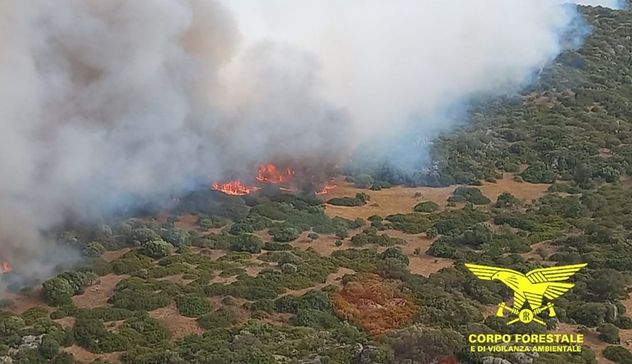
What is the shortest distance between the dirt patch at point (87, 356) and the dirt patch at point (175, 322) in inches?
86.6

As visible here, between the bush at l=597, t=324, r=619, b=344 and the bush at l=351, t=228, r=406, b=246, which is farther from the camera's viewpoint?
the bush at l=351, t=228, r=406, b=246

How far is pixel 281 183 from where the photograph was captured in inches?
1790

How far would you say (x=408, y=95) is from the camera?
58781 millimetres

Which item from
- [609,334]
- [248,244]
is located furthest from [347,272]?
[609,334]

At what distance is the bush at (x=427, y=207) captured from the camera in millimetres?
43688

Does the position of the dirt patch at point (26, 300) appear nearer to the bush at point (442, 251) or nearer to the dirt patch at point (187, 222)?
the dirt patch at point (187, 222)

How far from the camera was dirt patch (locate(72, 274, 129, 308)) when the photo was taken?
2772 cm

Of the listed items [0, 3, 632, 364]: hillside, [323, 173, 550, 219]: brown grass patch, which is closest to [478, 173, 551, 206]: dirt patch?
[323, 173, 550, 219]: brown grass patch

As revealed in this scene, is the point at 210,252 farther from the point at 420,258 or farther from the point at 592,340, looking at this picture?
the point at 592,340

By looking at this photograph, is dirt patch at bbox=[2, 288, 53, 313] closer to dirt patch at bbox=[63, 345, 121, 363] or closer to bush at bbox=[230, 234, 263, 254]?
dirt patch at bbox=[63, 345, 121, 363]

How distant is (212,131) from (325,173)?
11.0m

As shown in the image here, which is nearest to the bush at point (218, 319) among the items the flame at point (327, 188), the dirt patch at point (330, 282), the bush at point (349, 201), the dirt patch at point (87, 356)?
the dirt patch at point (330, 282)

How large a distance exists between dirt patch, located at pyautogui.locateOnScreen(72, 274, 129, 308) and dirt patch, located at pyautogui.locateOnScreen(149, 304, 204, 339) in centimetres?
245

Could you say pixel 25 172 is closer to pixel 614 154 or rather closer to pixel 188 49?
pixel 188 49
